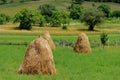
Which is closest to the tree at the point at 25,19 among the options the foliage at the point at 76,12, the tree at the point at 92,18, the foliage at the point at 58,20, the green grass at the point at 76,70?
the foliage at the point at 58,20

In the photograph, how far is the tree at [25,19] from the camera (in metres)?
106

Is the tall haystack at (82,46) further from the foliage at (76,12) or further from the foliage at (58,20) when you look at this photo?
the foliage at (76,12)

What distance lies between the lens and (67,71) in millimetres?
26062

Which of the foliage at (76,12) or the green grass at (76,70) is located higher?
the green grass at (76,70)

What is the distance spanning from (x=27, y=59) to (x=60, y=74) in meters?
2.44

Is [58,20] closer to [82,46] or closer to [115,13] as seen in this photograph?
[115,13]

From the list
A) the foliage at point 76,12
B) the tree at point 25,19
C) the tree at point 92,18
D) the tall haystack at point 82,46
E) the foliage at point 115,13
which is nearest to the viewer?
the tall haystack at point 82,46

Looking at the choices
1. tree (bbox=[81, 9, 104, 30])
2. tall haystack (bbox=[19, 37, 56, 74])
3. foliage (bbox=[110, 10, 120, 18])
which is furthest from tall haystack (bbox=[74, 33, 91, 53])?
foliage (bbox=[110, 10, 120, 18])

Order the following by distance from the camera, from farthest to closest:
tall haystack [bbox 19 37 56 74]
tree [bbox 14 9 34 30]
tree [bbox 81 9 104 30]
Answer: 1. tree [bbox 81 9 104 30]
2. tree [bbox 14 9 34 30]
3. tall haystack [bbox 19 37 56 74]

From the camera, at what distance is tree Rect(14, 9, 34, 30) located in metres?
106

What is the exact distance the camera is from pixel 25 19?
354ft

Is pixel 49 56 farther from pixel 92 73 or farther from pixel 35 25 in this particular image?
pixel 35 25

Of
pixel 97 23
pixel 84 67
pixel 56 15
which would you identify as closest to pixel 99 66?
pixel 84 67

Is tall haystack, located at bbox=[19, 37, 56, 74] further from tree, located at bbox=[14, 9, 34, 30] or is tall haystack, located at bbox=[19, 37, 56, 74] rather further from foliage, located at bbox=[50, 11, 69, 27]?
foliage, located at bbox=[50, 11, 69, 27]
